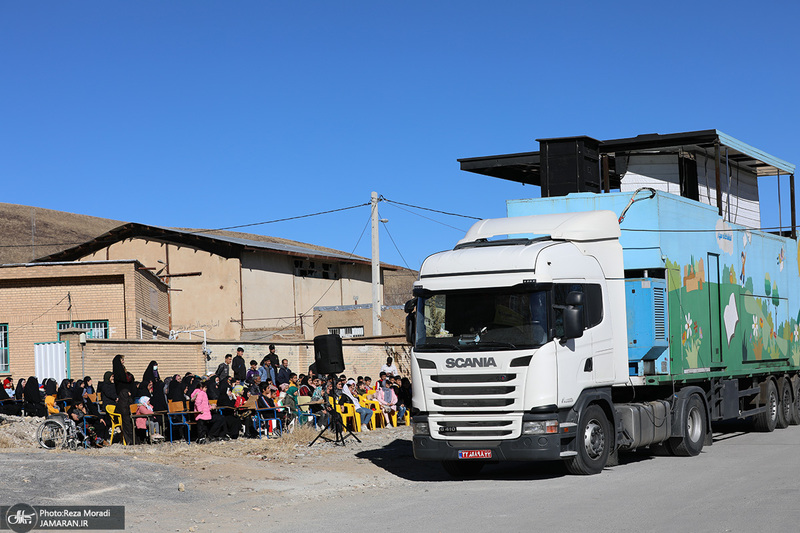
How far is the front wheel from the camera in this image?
17719 millimetres

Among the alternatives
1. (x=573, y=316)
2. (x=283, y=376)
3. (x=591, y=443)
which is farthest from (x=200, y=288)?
(x=573, y=316)

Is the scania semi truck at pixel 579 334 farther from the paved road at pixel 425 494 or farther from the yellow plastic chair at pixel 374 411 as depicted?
the yellow plastic chair at pixel 374 411

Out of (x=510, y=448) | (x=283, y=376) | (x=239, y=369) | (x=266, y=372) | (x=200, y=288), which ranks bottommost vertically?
(x=510, y=448)

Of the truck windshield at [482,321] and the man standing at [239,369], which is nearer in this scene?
the truck windshield at [482,321]

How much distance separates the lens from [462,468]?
48.3ft

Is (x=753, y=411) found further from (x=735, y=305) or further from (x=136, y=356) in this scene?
(x=136, y=356)

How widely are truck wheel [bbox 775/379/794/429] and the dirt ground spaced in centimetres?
872

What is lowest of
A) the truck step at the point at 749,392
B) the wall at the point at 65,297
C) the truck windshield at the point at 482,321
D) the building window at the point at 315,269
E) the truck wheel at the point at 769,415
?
the truck wheel at the point at 769,415

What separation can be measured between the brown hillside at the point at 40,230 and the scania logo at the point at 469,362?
9579 centimetres

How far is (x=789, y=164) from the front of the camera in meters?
23.3

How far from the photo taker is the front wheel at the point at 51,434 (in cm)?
1772

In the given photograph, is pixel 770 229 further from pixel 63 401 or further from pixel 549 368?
pixel 63 401

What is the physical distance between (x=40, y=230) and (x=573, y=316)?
115 meters

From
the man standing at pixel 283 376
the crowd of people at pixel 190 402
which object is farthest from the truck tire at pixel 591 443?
the man standing at pixel 283 376
